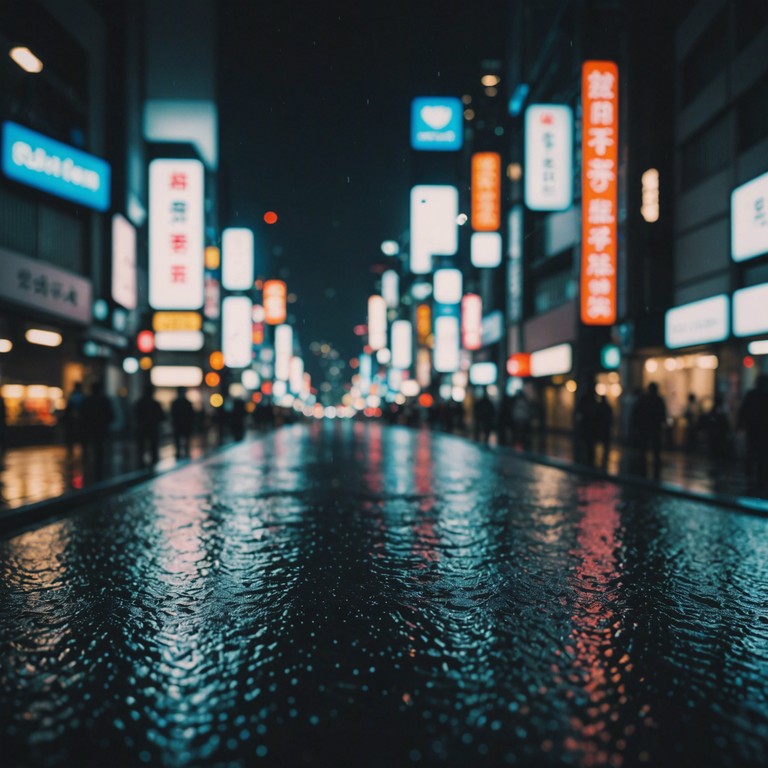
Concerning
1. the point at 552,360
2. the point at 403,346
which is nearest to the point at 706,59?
the point at 552,360

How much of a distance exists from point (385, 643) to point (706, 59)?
2411 centimetres

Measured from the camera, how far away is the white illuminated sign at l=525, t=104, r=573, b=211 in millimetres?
26953

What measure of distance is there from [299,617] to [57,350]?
2531 centimetres

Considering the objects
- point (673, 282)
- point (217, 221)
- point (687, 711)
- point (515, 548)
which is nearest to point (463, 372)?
point (217, 221)

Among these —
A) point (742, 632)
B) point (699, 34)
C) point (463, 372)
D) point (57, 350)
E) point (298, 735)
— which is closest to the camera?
point (298, 735)

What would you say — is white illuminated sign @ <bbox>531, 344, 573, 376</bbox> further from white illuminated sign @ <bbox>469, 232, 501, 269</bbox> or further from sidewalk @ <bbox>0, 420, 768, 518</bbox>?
sidewalk @ <bbox>0, 420, 768, 518</bbox>

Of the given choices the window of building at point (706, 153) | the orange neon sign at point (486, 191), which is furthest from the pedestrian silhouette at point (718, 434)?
the orange neon sign at point (486, 191)

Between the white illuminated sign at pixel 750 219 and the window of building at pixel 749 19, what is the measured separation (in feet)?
14.9

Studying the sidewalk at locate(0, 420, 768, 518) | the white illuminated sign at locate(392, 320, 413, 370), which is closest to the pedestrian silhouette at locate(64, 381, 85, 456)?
the sidewalk at locate(0, 420, 768, 518)

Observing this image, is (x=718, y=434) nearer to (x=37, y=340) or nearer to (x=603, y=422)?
(x=603, y=422)

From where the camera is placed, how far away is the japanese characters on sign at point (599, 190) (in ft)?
76.4

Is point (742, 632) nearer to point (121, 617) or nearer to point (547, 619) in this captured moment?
point (547, 619)

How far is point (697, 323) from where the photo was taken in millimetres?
20734

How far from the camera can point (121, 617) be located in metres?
4.97
